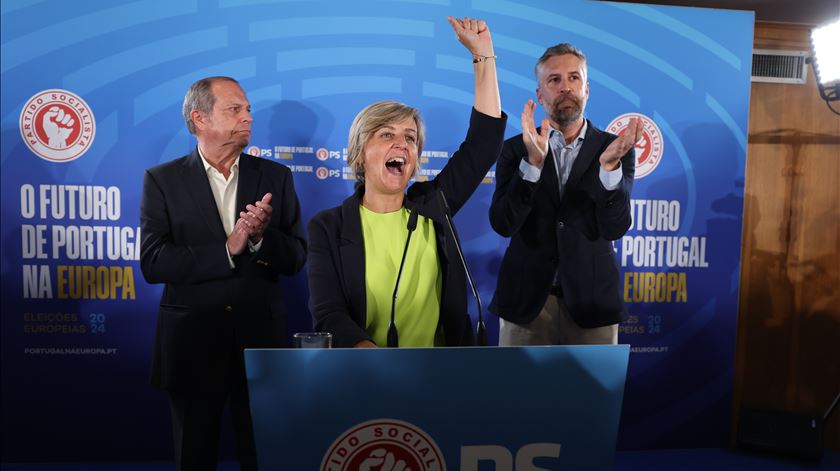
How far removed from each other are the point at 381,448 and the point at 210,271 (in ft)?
4.95

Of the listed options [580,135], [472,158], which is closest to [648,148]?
Answer: [580,135]

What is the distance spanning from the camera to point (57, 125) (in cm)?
283

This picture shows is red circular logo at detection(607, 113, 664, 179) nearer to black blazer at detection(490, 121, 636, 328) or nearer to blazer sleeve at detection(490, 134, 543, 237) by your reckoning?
black blazer at detection(490, 121, 636, 328)

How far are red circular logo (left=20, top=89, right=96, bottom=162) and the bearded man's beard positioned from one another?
2.17 m

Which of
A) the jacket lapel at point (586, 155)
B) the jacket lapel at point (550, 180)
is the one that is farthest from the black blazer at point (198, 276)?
the jacket lapel at point (586, 155)

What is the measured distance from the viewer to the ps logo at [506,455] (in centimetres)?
88

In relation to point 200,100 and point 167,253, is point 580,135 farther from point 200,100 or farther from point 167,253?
point 167,253

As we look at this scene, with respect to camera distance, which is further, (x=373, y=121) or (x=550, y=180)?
(x=550, y=180)

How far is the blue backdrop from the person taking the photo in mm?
2836

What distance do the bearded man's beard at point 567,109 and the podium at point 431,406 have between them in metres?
1.77

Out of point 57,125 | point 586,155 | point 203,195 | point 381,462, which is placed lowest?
point 381,462

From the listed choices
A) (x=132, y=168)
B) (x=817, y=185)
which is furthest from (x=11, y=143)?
(x=817, y=185)

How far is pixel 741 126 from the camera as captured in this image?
3.23 meters

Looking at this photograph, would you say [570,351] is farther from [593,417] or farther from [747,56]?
[747,56]
